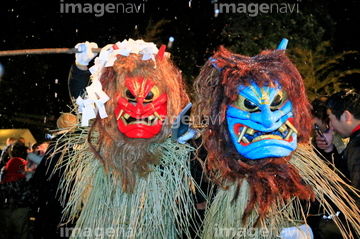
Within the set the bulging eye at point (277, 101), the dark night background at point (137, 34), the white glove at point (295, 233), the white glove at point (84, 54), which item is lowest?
the white glove at point (295, 233)

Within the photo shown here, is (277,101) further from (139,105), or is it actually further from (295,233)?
(139,105)

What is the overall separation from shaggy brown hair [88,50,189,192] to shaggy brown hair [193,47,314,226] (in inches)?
15.6

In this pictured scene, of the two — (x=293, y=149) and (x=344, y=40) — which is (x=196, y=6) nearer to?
(x=344, y=40)

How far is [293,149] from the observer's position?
7.67ft

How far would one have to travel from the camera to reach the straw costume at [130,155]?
8.61 feet

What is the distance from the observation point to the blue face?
7.50 feet

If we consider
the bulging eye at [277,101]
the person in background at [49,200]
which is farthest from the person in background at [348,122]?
the person in background at [49,200]

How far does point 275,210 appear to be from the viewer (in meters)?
2.40

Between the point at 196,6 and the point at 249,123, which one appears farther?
the point at 196,6

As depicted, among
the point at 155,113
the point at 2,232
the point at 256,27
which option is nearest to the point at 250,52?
the point at 256,27

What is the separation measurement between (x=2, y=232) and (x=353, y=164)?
3.23 metres

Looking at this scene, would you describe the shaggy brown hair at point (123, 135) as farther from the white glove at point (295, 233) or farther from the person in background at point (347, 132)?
the person in background at point (347, 132)

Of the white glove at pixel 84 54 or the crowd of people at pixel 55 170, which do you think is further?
Result: the white glove at pixel 84 54

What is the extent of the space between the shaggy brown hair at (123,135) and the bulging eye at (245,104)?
0.53 meters
